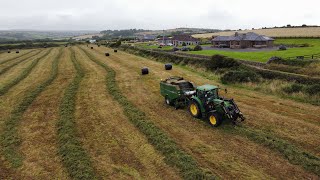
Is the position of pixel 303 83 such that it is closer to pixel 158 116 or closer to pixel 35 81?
pixel 158 116

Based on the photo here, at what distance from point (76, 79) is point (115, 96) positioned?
33.0 ft

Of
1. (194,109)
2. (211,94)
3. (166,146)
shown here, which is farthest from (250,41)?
(166,146)

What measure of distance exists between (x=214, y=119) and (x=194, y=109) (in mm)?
1857

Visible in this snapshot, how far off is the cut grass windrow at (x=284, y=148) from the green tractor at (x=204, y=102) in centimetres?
87

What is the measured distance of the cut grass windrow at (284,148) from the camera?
10664 millimetres

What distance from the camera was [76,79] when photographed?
29.9 meters

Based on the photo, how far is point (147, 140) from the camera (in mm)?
13273

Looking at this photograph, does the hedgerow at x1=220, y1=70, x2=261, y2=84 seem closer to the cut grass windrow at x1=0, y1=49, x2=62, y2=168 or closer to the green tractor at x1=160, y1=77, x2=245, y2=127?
the green tractor at x1=160, y1=77, x2=245, y2=127

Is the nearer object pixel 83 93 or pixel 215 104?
pixel 215 104

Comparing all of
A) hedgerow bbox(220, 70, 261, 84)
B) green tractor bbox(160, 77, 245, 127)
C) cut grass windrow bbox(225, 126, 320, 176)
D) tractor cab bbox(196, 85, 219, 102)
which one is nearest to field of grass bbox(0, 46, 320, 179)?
cut grass windrow bbox(225, 126, 320, 176)

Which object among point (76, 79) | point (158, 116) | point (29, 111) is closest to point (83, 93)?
point (29, 111)

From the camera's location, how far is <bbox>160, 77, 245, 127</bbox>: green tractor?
14430 mm

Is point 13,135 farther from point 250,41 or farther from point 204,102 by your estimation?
point 250,41

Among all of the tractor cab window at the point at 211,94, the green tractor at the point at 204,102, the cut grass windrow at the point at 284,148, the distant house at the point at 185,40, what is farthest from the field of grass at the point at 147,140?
the distant house at the point at 185,40
